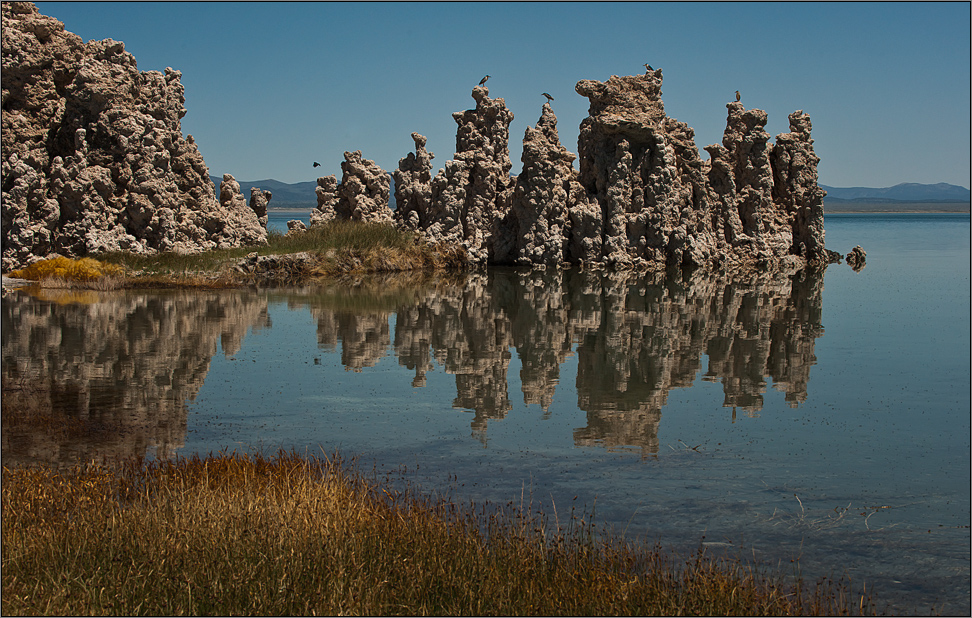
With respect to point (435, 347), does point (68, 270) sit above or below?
above

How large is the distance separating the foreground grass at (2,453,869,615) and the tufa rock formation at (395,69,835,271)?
33.6 meters

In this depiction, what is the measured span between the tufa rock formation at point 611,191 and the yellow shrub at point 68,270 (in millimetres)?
15265

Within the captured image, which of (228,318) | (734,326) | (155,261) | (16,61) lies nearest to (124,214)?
(155,261)

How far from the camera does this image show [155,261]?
29.7 m

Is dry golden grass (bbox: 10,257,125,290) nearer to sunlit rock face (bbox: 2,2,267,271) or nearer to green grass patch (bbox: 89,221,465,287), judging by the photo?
green grass patch (bbox: 89,221,465,287)

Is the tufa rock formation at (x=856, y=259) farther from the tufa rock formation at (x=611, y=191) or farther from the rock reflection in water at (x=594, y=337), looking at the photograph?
the rock reflection in water at (x=594, y=337)

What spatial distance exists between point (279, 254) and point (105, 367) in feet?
59.5

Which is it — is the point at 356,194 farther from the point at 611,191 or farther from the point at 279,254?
the point at 611,191

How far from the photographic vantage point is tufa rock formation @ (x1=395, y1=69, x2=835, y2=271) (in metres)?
40.8

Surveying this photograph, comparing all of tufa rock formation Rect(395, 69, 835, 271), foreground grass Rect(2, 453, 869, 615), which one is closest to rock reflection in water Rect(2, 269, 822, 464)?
foreground grass Rect(2, 453, 869, 615)

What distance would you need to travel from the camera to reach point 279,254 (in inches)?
1277

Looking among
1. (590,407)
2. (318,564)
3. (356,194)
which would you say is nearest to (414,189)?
(356,194)

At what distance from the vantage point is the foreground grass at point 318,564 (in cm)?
560

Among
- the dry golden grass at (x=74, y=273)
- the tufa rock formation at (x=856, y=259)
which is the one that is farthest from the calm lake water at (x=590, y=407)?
the tufa rock formation at (x=856, y=259)
